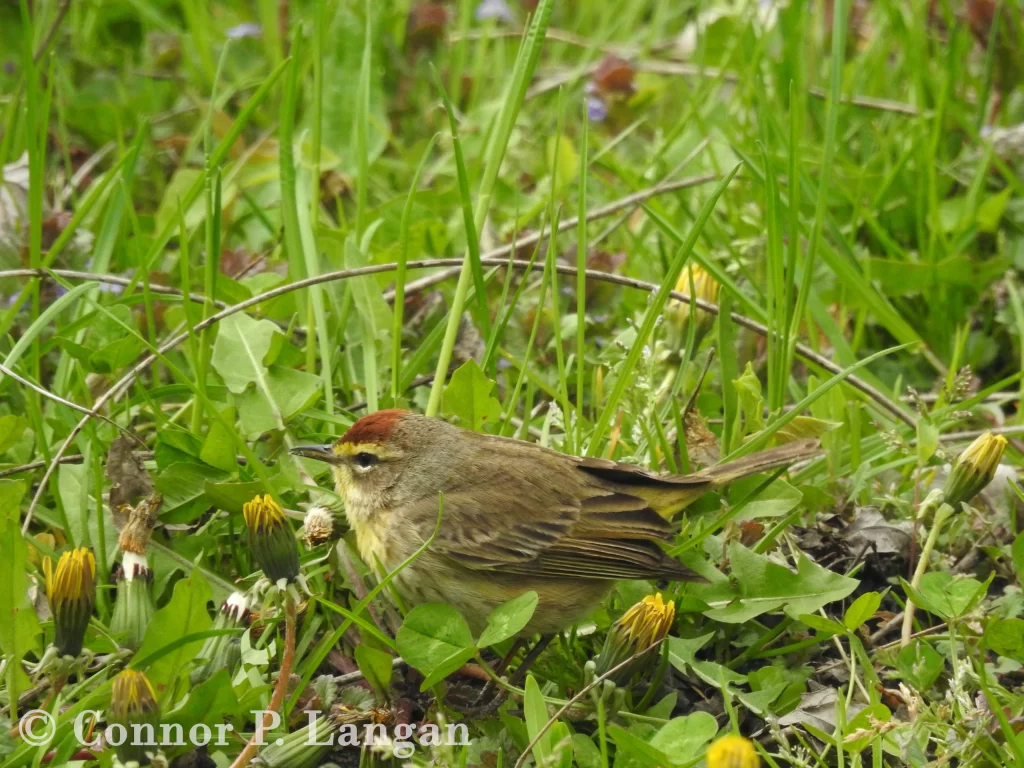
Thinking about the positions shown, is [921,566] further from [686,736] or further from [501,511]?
[501,511]

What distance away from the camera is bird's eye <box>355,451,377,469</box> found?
373 centimetres

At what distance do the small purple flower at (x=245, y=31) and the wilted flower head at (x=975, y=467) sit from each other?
4.77 m

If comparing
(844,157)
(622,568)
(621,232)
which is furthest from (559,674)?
(844,157)

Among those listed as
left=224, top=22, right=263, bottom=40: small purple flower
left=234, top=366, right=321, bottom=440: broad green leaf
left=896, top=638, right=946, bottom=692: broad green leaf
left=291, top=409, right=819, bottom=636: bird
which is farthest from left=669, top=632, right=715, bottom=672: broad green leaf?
left=224, top=22, right=263, bottom=40: small purple flower

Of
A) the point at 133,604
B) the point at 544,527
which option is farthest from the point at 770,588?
the point at 133,604

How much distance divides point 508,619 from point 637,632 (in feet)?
1.25


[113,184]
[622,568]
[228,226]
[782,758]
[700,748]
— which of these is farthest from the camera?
[228,226]

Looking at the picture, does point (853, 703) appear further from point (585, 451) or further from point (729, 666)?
point (585, 451)

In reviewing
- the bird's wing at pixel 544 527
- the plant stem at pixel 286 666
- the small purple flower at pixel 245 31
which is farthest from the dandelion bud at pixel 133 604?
the small purple flower at pixel 245 31

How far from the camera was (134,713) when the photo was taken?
2.64 metres

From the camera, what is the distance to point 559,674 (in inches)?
136

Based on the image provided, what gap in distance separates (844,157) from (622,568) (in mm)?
3080

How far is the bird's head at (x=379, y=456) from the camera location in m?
3.72

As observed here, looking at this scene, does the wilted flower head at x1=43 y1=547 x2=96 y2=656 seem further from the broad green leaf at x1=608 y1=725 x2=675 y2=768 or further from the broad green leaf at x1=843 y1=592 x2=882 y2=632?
the broad green leaf at x1=843 y1=592 x2=882 y2=632
